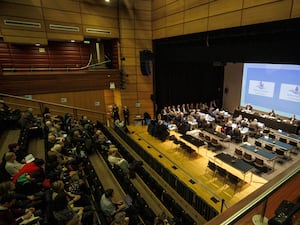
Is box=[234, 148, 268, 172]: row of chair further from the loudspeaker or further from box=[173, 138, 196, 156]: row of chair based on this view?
the loudspeaker

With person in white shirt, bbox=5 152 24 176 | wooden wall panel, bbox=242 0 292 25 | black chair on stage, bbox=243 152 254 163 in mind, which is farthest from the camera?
black chair on stage, bbox=243 152 254 163

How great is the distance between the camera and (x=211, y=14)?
7.57 meters

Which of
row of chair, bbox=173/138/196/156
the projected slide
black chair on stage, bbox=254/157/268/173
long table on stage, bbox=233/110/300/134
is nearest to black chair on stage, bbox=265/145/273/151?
black chair on stage, bbox=254/157/268/173

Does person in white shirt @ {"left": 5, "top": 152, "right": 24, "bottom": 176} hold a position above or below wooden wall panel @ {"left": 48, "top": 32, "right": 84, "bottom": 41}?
below

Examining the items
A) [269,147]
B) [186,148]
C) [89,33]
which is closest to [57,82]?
[89,33]

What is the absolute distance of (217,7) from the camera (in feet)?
23.9

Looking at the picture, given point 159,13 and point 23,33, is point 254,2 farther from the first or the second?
point 23,33

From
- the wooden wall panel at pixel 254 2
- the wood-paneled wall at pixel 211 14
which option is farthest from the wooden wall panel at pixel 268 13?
the wooden wall panel at pixel 254 2

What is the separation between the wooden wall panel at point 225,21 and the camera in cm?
665

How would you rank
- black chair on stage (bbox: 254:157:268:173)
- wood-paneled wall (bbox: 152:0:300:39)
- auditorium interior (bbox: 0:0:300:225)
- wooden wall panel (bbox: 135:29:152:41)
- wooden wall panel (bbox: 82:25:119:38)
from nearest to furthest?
auditorium interior (bbox: 0:0:300:225), wood-paneled wall (bbox: 152:0:300:39), black chair on stage (bbox: 254:157:268:173), wooden wall panel (bbox: 82:25:119:38), wooden wall panel (bbox: 135:29:152:41)

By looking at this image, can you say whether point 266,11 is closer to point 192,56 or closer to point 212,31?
point 212,31

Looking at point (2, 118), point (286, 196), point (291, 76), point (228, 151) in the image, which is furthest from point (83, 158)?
point (291, 76)

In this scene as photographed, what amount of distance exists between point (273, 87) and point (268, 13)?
6179 millimetres

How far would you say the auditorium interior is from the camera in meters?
5.02
